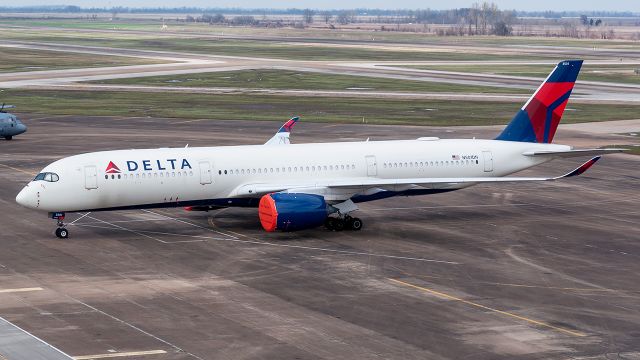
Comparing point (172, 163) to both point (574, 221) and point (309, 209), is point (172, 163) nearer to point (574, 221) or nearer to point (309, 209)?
point (309, 209)

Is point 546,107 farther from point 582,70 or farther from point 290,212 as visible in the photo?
point 582,70

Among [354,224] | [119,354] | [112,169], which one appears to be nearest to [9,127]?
[112,169]

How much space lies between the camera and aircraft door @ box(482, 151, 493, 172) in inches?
2181

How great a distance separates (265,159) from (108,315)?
17.4m

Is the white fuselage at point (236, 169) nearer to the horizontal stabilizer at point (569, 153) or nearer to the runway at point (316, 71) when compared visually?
the horizontal stabilizer at point (569, 153)

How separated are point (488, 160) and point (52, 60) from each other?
5369 inches

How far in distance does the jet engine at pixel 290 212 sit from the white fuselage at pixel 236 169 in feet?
5.65

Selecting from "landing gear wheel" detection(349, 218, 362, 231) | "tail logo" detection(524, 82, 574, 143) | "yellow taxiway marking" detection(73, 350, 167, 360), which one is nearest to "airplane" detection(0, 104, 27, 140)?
"landing gear wheel" detection(349, 218, 362, 231)

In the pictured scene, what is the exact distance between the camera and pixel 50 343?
32312mm

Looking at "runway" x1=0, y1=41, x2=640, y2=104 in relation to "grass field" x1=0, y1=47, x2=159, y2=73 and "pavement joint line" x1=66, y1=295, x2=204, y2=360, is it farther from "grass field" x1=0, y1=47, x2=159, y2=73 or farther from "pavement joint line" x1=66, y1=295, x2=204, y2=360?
"pavement joint line" x1=66, y1=295, x2=204, y2=360

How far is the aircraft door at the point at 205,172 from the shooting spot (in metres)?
49.8

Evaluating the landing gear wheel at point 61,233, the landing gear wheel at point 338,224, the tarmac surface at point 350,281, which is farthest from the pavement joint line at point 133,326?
the landing gear wheel at point 338,224

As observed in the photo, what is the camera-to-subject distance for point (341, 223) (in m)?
51.0

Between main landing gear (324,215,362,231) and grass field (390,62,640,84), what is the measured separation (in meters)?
99.9
